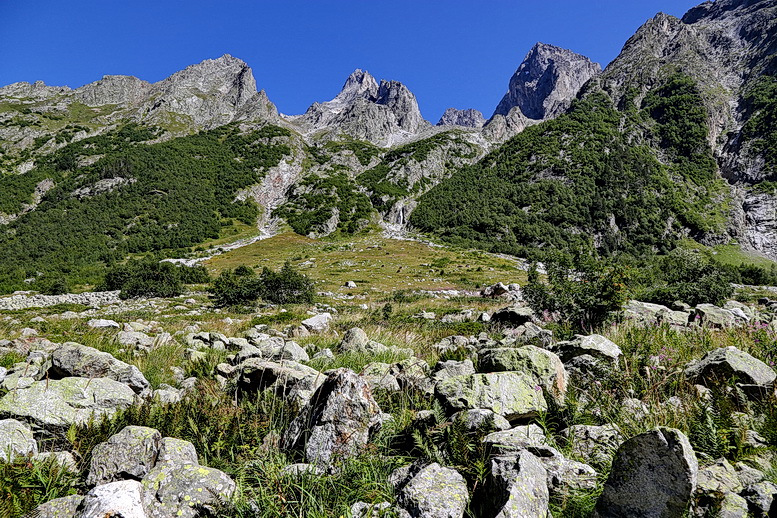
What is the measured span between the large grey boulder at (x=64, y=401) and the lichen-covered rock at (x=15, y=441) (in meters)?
0.22

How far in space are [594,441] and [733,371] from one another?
1868 millimetres

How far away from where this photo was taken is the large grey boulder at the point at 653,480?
5.98 ft

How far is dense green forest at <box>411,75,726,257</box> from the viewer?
7900 cm

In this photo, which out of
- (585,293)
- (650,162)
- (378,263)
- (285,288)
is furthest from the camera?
(650,162)

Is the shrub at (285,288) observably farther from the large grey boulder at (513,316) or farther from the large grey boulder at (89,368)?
the large grey boulder at (89,368)

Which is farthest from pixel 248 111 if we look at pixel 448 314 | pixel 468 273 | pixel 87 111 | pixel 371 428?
pixel 371 428

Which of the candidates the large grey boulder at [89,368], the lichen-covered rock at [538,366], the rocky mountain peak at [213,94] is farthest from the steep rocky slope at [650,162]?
the rocky mountain peak at [213,94]

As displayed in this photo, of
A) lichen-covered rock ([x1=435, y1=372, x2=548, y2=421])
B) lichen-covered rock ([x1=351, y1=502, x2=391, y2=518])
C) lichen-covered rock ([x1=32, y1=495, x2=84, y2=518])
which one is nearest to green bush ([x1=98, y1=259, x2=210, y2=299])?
lichen-covered rock ([x1=32, y1=495, x2=84, y2=518])

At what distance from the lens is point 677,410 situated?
298 centimetres

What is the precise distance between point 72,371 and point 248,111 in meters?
165

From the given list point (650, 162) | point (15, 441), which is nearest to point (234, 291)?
point (15, 441)

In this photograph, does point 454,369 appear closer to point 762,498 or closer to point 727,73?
point 762,498

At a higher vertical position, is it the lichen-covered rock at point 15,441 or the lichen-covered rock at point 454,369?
the lichen-covered rock at point 454,369

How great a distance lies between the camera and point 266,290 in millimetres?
23953
